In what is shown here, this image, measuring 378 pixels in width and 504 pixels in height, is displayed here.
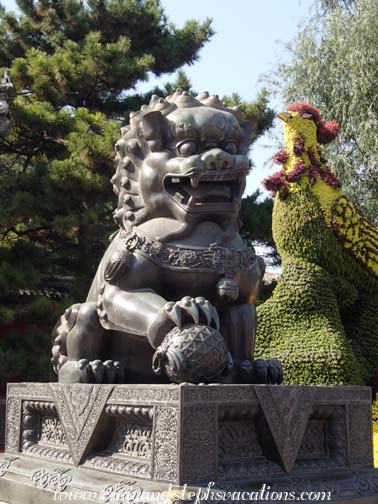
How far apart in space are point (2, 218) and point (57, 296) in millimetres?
1503

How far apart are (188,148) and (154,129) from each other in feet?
0.64

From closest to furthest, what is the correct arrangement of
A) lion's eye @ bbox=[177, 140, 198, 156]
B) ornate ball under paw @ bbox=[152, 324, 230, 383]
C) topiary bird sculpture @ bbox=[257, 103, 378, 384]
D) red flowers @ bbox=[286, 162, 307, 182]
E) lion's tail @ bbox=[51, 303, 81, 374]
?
ornate ball under paw @ bbox=[152, 324, 230, 383] < lion's eye @ bbox=[177, 140, 198, 156] < lion's tail @ bbox=[51, 303, 81, 374] < topiary bird sculpture @ bbox=[257, 103, 378, 384] < red flowers @ bbox=[286, 162, 307, 182]

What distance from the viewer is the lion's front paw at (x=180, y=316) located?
246 cm

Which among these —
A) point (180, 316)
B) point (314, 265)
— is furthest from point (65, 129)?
point (180, 316)

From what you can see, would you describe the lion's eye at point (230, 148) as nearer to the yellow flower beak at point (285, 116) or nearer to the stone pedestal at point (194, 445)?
the stone pedestal at point (194, 445)

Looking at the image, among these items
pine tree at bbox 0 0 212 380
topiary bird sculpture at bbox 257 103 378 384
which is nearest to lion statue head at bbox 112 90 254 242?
topiary bird sculpture at bbox 257 103 378 384

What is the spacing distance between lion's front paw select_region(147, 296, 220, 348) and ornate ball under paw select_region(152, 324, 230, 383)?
0.04 meters

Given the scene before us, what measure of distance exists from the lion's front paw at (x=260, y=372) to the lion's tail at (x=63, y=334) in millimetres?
827

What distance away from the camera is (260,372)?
2.78 meters

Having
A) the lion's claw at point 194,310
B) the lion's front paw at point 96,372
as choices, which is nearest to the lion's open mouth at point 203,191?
the lion's claw at point 194,310

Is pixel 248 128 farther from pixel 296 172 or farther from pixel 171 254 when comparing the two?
pixel 296 172

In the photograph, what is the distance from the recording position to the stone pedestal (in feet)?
7.24

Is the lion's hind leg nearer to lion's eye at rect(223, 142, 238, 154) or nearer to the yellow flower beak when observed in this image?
lion's eye at rect(223, 142, 238, 154)

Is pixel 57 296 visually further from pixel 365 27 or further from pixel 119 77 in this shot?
pixel 365 27
